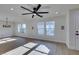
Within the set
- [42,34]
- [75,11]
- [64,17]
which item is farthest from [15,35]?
[75,11]

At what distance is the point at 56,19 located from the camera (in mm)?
4730

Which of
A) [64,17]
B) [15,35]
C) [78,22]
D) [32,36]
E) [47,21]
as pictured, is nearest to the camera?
[78,22]

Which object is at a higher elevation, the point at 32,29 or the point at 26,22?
the point at 26,22

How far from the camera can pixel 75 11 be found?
381 centimetres

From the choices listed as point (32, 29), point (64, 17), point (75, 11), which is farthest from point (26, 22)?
point (75, 11)

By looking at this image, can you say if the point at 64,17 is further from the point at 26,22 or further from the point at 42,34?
the point at 26,22

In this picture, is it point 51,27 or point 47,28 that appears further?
point 47,28

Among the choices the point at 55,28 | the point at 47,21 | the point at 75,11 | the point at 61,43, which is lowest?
the point at 61,43
